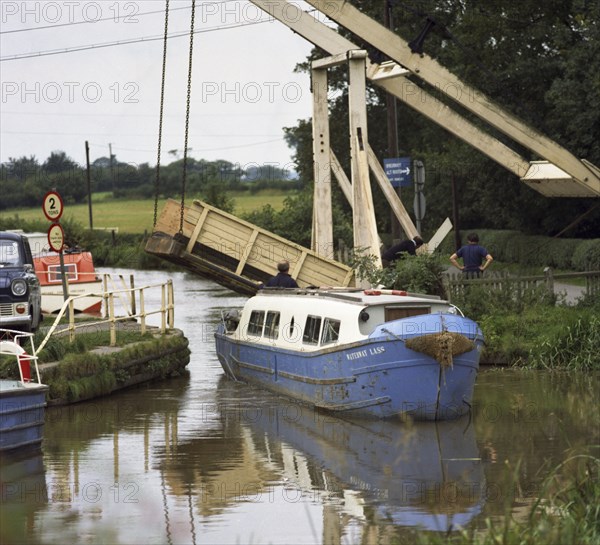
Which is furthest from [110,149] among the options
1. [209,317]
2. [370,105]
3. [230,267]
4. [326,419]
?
[326,419]

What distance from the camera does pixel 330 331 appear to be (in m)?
20.0

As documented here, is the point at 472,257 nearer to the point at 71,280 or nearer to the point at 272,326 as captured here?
the point at 272,326

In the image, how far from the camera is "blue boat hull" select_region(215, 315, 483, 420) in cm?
1844

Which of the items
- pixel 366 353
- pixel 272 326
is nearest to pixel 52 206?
pixel 272 326

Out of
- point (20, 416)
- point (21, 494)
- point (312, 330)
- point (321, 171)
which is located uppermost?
point (321, 171)

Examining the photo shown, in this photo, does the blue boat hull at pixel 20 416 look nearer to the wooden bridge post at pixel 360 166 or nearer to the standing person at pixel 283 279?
the standing person at pixel 283 279

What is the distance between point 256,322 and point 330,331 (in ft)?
11.7

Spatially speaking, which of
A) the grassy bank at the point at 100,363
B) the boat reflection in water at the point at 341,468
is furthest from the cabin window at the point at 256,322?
the boat reflection in water at the point at 341,468

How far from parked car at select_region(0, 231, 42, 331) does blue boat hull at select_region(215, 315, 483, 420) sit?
6.46m

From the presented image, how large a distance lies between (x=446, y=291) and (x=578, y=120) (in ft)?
40.5

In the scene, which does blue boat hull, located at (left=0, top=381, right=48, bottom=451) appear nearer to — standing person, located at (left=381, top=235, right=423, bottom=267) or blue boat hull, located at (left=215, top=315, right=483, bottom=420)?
blue boat hull, located at (left=215, top=315, right=483, bottom=420)

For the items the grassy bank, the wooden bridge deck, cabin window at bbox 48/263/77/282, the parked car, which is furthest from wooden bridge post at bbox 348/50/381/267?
cabin window at bbox 48/263/77/282

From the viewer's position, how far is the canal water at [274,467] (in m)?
13.1

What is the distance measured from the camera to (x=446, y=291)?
2611 centimetres
